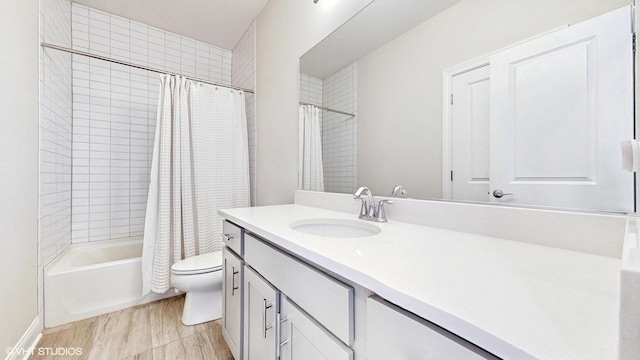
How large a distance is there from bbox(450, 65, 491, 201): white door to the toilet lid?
1.54 meters

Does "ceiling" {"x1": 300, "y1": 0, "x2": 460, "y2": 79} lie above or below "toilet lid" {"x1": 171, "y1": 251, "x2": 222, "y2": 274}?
above

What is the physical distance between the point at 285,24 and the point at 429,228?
71.1 inches

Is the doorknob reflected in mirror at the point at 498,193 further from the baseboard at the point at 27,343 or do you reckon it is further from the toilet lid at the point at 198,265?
the baseboard at the point at 27,343

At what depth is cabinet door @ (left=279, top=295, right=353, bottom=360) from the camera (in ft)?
2.02

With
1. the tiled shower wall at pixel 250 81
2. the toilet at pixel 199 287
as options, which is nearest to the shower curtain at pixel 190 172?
the tiled shower wall at pixel 250 81

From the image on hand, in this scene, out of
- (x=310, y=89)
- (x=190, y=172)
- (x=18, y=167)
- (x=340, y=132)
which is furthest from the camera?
(x=190, y=172)

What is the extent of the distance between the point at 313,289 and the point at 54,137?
7.52 ft

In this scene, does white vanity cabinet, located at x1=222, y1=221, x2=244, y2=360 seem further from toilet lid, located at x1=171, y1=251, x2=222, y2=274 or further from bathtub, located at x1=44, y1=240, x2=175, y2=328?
bathtub, located at x1=44, y1=240, x2=175, y2=328

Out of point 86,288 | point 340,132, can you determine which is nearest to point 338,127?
point 340,132

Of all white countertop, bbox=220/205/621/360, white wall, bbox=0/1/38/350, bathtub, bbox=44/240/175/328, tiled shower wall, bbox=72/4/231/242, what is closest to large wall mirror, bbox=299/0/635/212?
white countertop, bbox=220/205/621/360

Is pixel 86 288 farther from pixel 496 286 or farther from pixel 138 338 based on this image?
pixel 496 286

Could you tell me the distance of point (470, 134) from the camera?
2.98 ft

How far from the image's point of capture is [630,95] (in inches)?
24.5

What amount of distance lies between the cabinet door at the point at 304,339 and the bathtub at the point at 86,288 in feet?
5.65
